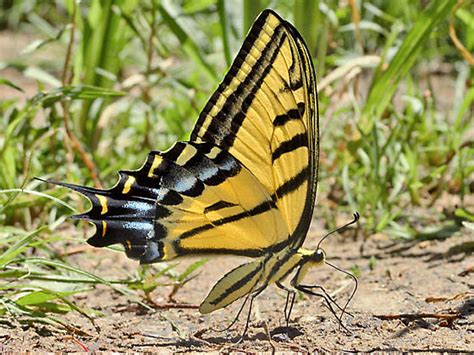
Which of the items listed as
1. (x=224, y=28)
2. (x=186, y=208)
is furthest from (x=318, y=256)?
(x=224, y=28)

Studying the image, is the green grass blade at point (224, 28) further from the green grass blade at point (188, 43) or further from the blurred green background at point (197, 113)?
the green grass blade at point (188, 43)

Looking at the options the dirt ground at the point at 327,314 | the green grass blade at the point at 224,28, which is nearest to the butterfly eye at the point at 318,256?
the dirt ground at the point at 327,314

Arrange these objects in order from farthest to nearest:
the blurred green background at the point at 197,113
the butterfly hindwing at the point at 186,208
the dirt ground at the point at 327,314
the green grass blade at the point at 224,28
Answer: the green grass blade at the point at 224,28, the blurred green background at the point at 197,113, the butterfly hindwing at the point at 186,208, the dirt ground at the point at 327,314

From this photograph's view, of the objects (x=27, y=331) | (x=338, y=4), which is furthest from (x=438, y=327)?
(x=338, y=4)

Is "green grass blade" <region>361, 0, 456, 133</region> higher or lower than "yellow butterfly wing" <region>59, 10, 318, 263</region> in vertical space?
higher

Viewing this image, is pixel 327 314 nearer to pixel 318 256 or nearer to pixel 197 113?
pixel 318 256

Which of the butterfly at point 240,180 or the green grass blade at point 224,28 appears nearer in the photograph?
the butterfly at point 240,180

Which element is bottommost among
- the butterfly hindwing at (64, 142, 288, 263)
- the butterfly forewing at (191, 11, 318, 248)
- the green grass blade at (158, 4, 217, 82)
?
the butterfly hindwing at (64, 142, 288, 263)

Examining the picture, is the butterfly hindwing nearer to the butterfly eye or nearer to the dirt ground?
the butterfly eye

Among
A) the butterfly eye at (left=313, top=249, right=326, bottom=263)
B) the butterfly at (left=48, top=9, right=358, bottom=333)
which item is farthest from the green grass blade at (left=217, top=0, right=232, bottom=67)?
the butterfly eye at (left=313, top=249, right=326, bottom=263)
